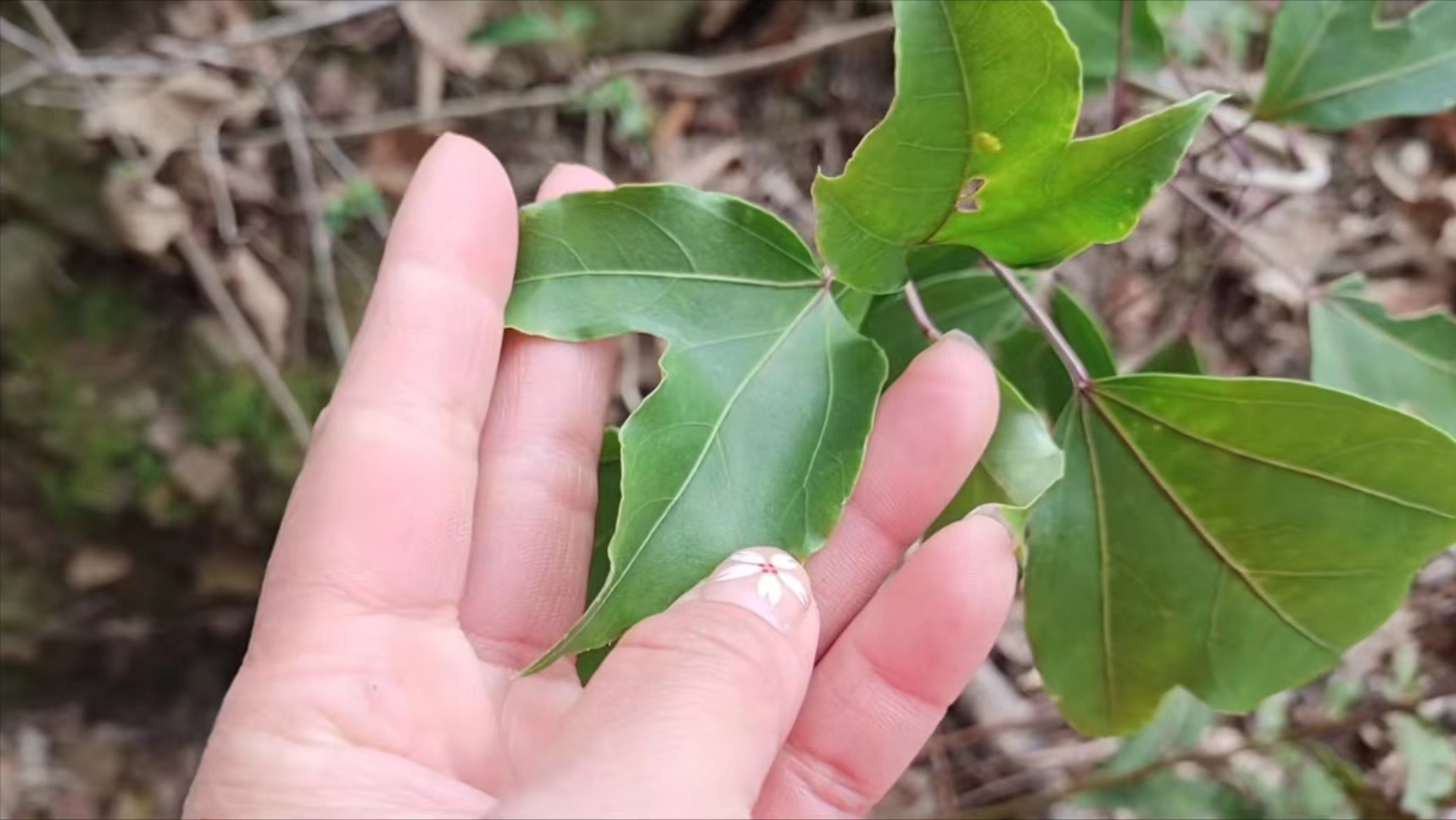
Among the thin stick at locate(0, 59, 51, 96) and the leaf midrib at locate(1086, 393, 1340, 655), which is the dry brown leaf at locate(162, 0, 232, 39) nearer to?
the thin stick at locate(0, 59, 51, 96)

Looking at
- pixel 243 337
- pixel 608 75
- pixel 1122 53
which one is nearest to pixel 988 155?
pixel 1122 53

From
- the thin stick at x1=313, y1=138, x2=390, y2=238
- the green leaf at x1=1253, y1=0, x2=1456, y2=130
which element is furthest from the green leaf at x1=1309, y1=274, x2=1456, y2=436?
the thin stick at x1=313, y1=138, x2=390, y2=238

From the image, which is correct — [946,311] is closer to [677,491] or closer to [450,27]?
[677,491]

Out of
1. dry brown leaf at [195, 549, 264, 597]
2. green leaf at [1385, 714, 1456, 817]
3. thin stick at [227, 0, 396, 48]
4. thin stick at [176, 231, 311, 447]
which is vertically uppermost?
thin stick at [227, 0, 396, 48]

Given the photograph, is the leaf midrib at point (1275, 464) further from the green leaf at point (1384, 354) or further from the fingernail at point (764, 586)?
the fingernail at point (764, 586)

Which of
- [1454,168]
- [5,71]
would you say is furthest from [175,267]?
[1454,168]
